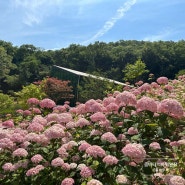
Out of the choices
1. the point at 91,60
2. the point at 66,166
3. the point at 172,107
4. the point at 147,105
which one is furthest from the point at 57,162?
the point at 91,60

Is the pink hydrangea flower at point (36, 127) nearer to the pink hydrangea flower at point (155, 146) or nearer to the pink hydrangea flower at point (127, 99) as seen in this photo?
the pink hydrangea flower at point (127, 99)

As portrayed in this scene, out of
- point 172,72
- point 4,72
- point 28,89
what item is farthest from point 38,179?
point 172,72

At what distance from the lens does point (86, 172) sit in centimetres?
264

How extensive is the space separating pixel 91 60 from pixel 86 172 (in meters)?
48.8

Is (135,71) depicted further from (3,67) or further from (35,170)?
(3,67)

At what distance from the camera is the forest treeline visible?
45219 millimetres

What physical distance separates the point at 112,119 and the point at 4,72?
4229 centimetres

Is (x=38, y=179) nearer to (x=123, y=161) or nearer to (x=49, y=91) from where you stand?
(x=123, y=161)

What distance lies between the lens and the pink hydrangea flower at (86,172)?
2.63m

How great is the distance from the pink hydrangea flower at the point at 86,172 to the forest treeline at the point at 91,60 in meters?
41.0

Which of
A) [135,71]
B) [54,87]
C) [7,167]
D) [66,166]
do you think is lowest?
[54,87]

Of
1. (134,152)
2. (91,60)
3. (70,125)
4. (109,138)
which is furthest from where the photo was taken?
(91,60)

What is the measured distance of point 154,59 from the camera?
48.4m

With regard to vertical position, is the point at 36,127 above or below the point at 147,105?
below
